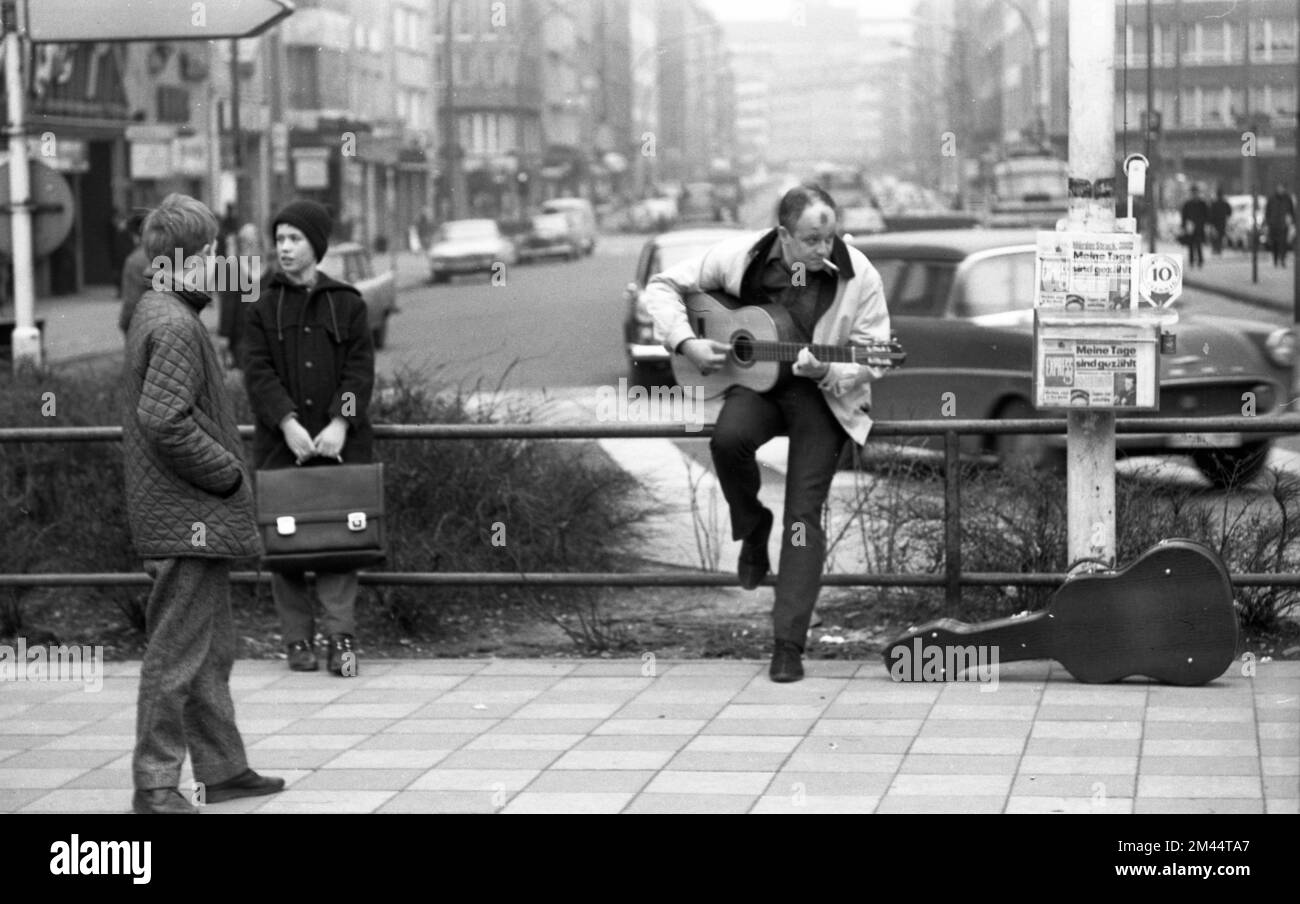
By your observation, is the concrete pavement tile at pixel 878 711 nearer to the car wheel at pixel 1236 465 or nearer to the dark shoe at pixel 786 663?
the dark shoe at pixel 786 663

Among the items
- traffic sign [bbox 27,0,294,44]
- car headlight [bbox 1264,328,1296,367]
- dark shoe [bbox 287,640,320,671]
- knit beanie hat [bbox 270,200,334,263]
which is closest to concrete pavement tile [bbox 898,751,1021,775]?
dark shoe [bbox 287,640,320,671]

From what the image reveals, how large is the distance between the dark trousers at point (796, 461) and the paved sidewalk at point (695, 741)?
271mm

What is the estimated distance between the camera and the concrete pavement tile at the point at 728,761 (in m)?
6.05

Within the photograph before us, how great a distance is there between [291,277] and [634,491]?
2107mm

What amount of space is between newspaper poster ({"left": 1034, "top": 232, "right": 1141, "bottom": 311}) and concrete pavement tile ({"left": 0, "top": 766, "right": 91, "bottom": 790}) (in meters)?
3.34

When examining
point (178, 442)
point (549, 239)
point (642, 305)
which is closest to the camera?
point (178, 442)

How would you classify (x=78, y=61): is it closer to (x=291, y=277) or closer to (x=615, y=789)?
(x=291, y=277)

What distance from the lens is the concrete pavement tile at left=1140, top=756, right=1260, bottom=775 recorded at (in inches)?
227

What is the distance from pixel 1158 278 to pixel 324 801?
10.5 ft

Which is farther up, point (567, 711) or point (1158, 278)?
point (1158, 278)

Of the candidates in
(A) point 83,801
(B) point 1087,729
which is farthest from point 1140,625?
(A) point 83,801

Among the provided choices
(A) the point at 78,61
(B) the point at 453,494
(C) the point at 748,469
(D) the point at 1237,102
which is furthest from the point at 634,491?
(A) the point at 78,61

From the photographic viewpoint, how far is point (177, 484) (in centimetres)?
564

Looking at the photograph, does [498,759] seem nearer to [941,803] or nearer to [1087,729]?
[941,803]
